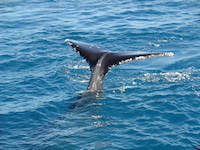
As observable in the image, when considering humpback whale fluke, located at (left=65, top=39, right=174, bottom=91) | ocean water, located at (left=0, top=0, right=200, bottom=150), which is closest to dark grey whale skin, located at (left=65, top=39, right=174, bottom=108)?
humpback whale fluke, located at (left=65, top=39, right=174, bottom=91)

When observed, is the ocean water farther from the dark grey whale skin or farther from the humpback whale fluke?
the humpback whale fluke

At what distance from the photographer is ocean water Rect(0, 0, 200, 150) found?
1038 cm

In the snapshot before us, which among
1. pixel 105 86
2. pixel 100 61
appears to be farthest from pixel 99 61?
pixel 105 86

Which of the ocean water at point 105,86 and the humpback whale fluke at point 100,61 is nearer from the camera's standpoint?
the ocean water at point 105,86

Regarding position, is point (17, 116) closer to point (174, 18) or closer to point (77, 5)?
point (174, 18)

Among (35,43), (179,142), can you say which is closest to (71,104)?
(179,142)

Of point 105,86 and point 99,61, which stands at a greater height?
point 99,61

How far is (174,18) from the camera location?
25.0 m

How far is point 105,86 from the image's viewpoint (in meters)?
14.0

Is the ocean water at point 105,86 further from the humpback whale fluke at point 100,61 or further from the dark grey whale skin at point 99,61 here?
the humpback whale fluke at point 100,61

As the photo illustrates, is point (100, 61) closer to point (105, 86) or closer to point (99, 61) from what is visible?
point (99, 61)

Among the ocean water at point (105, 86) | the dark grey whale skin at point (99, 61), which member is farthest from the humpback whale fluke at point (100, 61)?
the ocean water at point (105, 86)

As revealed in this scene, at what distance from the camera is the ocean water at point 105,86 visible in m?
10.4

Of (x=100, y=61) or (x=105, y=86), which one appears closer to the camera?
(x=100, y=61)
